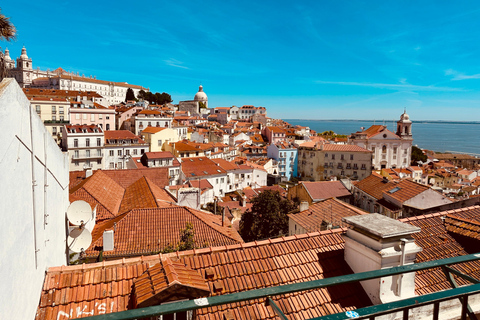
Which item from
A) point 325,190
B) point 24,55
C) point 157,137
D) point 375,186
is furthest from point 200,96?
point 375,186

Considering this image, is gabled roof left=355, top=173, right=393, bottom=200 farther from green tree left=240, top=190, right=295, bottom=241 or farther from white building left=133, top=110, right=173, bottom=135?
white building left=133, top=110, right=173, bottom=135

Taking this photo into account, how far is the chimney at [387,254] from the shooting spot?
4.54 metres

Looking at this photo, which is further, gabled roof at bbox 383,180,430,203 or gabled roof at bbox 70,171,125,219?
gabled roof at bbox 383,180,430,203

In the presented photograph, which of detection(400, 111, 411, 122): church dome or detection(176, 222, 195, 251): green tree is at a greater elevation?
detection(400, 111, 411, 122): church dome

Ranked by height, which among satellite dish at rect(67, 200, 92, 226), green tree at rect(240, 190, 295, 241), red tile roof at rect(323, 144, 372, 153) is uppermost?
satellite dish at rect(67, 200, 92, 226)

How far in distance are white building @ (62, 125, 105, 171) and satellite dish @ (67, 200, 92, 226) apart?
37.9 m

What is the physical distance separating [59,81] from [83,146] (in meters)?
69.1

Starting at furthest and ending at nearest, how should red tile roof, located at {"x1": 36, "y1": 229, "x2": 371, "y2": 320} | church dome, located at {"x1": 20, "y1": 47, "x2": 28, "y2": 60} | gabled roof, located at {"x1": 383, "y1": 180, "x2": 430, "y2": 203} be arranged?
church dome, located at {"x1": 20, "y1": 47, "x2": 28, "y2": 60}
gabled roof, located at {"x1": 383, "y1": 180, "x2": 430, "y2": 203}
red tile roof, located at {"x1": 36, "y1": 229, "x2": 371, "y2": 320}

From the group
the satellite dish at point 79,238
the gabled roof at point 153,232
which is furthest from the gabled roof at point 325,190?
the satellite dish at point 79,238

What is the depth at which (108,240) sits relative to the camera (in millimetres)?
10477

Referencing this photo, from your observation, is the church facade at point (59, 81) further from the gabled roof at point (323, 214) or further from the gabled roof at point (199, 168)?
the gabled roof at point (323, 214)

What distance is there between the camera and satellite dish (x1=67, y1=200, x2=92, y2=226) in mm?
5875

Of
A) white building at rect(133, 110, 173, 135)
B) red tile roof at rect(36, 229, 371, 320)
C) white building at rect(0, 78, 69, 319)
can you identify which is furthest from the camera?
white building at rect(133, 110, 173, 135)

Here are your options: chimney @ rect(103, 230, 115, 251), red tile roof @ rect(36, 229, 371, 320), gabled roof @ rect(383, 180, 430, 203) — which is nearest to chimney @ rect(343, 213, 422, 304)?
red tile roof @ rect(36, 229, 371, 320)
